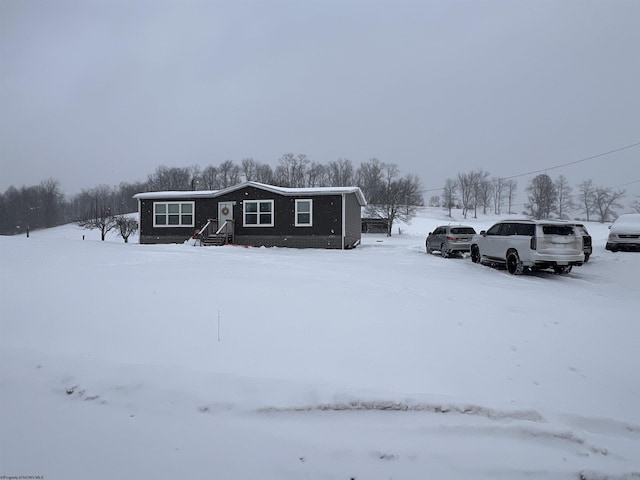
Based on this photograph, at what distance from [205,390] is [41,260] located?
7373mm

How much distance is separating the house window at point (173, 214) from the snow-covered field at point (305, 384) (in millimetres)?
15951

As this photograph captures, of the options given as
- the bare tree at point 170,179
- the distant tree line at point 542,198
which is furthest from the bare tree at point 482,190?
the bare tree at point 170,179

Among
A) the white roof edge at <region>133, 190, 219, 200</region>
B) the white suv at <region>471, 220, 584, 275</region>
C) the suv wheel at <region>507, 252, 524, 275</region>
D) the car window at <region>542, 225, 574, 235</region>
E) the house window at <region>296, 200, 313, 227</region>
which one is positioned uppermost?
the white roof edge at <region>133, 190, 219, 200</region>

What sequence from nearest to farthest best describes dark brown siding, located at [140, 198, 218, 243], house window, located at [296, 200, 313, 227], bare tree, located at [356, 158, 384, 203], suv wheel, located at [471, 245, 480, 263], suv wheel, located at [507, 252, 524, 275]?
suv wheel, located at [507, 252, 524, 275]
suv wheel, located at [471, 245, 480, 263]
house window, located at [296, 200, 313, 227]
dark brown siding, located at [140, 198, 218, 243]
bare tree, located at [356, 158, 384, 203]

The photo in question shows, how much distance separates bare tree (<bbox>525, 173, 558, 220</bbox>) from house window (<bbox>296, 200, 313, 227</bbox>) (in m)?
62.7

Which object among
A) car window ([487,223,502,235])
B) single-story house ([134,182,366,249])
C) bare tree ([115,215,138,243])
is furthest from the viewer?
bare tree ([115,215,138,243])

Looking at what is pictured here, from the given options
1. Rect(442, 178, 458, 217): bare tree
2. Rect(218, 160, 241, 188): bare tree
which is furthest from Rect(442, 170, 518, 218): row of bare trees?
Rect(218, 160, 241, 188): bare tree

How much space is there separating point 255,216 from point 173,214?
5.51 meters

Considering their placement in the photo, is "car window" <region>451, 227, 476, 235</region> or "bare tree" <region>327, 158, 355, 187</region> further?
"bare tree" <region>327, 158, 355, 187</region>

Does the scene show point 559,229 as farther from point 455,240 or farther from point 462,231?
point 462,231

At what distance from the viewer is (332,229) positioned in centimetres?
1994

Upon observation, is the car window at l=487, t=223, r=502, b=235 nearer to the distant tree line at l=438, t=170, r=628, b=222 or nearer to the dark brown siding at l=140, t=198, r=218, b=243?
the dark brown siding at l=140, t=198, r=218, b=243

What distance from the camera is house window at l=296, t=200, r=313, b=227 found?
2027 cm

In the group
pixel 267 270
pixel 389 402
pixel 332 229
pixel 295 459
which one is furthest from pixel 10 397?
pixel 332 229
